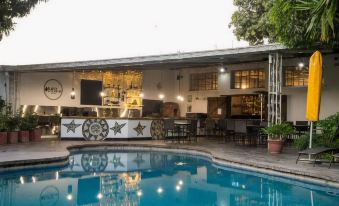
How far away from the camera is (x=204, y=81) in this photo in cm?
1962

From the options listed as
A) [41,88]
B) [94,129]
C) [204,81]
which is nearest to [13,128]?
[94,129]

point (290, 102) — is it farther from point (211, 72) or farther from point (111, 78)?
point (111, 78)

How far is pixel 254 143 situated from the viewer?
14086mm

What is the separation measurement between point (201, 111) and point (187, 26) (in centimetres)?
594

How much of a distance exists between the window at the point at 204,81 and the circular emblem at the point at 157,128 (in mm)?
4224

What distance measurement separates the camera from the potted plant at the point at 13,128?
1330 cm

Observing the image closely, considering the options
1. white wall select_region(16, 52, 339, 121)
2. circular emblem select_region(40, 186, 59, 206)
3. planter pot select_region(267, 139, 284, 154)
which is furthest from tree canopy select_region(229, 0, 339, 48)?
circular emblem select_region(40, 186, 59, 206)

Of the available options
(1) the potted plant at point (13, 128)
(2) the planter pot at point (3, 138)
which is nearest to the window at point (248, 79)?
(1) the potted plant at point (13, 128)

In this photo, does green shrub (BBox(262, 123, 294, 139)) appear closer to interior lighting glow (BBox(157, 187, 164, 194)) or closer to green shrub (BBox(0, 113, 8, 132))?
interior lighting glow (BBox(157, 187, 164, 194))

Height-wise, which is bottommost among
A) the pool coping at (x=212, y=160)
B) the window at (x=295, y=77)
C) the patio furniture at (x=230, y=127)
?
the pool coping at (x=212, y=160)

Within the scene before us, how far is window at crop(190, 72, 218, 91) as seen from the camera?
755 inches

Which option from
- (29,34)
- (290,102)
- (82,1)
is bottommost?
(290,102)

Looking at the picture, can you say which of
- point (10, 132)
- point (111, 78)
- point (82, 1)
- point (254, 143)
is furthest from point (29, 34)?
point (254, 143)

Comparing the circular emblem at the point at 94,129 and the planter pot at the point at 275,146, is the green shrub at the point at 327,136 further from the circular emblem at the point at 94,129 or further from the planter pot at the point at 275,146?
the circular emblem at the point at 94,129
